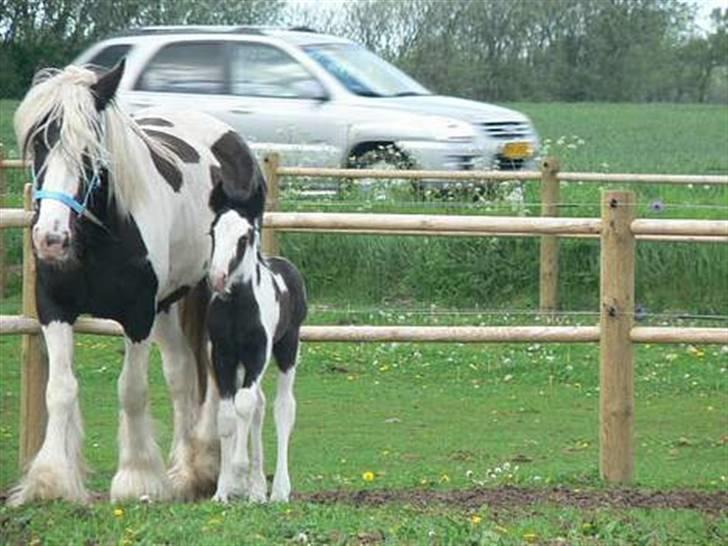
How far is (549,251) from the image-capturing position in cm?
1555

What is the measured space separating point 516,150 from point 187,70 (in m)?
3.34

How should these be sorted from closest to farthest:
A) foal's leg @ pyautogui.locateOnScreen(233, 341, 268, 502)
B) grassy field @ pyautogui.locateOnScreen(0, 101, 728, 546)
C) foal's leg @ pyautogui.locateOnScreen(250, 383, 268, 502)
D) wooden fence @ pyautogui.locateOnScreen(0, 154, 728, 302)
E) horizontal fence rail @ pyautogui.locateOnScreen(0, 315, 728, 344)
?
grassy field @ pyautogui.locateOnScreen(0, 101, 728, 546), foal's leg @ pyautogui.locateOnScreen(233, 341, 268, 502), foal's leg @ pyautogui.locateOnScreen(250, 383, 268, 502), horizontal fence rail @ pyautogui.locateOnScreen(0, 315, 728, 344), wooden fence @ pyautogui.locateOnScreen(0, 154, 728, 302)

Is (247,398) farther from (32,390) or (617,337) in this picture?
(617,337)

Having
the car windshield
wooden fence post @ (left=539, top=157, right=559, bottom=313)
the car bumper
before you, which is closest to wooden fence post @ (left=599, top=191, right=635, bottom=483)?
wooden fence post @ (left=539, top=157, right=559, bottom=313)

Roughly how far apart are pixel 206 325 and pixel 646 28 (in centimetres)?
4337

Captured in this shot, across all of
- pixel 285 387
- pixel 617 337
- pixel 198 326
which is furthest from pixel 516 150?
pixel 285 387

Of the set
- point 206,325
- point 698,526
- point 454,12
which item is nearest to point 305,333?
point 206,325

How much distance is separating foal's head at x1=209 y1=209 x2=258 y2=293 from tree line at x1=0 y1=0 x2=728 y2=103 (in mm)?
21650

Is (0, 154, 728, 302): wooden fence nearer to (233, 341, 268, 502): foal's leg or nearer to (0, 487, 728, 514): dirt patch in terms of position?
(0, 487, 728, 514): dirt patch

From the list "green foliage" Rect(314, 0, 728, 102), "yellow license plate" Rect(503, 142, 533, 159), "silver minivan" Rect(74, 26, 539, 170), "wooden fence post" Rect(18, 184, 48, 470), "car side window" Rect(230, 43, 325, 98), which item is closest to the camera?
"wooden fence post" Rect(18, 184, 48, 470)

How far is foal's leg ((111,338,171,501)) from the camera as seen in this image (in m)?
8.20

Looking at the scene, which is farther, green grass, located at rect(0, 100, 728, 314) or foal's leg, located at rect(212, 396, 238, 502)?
green grass, located at rect(0, 100, 728, 314)

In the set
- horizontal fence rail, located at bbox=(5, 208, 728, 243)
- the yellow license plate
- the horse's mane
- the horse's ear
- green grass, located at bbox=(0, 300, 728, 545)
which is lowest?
green grass, located at bbox=(0, 300, 728, 545)

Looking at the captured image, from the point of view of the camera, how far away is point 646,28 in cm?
5059
